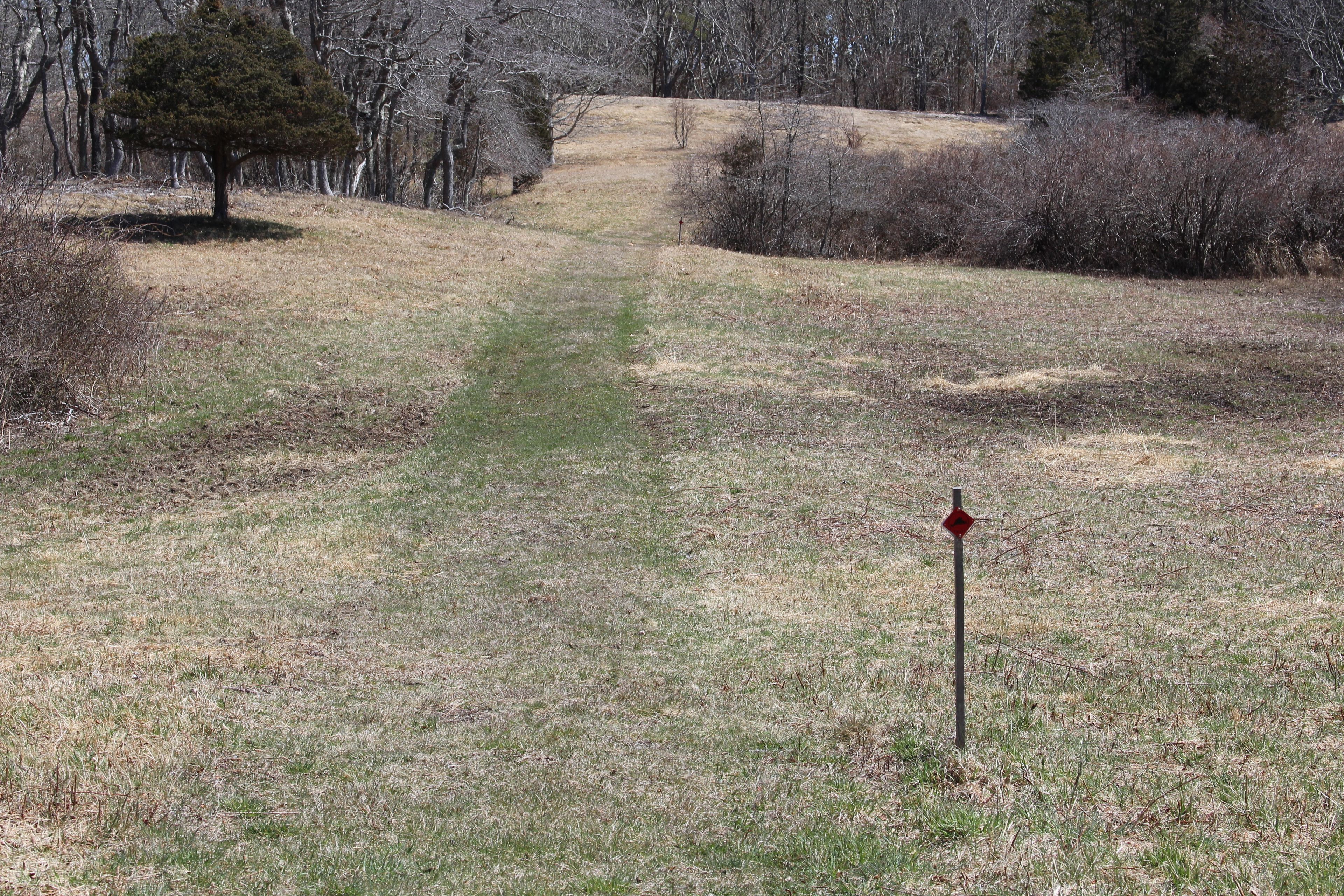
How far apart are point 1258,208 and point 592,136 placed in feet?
133

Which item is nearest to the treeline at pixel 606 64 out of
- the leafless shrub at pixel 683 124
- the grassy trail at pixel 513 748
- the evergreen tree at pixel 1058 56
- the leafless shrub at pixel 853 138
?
the evergreen tree at pixel 1058 56

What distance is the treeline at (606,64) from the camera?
36000mm

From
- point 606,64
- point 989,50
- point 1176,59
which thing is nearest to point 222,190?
point 606,64

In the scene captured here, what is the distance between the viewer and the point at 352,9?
115 feet

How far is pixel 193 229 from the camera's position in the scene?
90.0ft

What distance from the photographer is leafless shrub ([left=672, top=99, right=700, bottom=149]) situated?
200 ft

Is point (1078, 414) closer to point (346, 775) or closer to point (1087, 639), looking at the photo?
point (1087, 639)

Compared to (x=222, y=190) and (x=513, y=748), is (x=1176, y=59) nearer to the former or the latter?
(x=222, y=190)

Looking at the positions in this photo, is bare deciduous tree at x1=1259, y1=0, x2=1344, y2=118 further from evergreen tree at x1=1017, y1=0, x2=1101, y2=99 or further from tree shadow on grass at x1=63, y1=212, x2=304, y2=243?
tree shadow on grass at x1=63, y1=212, x2=304, y2=243

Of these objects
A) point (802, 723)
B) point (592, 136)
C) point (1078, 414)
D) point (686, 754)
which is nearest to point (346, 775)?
point (686, 754)

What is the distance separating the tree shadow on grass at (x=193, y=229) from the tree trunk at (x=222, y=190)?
0.16m

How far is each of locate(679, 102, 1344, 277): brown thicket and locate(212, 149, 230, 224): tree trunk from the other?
16.8m

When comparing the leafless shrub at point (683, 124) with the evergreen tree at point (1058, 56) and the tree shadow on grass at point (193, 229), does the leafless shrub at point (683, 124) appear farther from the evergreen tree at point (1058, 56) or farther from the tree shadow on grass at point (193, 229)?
the tree shadow on grass at point (193, 229)

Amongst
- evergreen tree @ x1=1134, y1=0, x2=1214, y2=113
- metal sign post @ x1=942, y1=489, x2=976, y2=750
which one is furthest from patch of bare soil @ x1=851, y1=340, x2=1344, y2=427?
evergreen tree @ x1=1134, y1=0, x2=1214, y2=113
